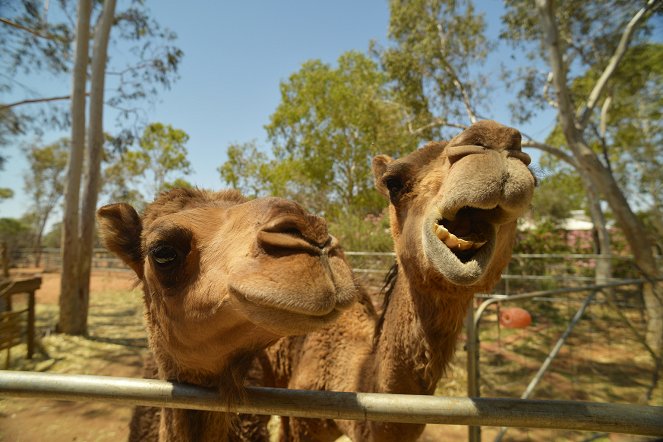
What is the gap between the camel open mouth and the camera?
5.83 ft

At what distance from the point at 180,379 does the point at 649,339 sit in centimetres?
809

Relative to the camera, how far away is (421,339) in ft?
7.07

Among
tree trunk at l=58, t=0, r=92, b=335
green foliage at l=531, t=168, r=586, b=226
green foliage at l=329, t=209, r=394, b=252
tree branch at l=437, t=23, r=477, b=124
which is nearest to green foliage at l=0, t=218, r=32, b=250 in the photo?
tree trunk at l=58, t=0, r=92, b=335

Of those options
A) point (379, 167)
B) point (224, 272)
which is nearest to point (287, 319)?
point (224, 272)

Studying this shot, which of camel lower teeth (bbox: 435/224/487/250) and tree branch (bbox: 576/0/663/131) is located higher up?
tree branch (bbox: 576/0/663/131)

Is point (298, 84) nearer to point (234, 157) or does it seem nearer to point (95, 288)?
point (234, 157)

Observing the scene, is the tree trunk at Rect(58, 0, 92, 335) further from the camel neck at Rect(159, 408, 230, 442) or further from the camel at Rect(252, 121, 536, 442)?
the camel neck at Rect(159, 408, 230, 442)

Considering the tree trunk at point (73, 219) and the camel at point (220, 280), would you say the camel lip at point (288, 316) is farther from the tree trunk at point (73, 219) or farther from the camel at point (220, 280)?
the tree trunk at point (73, 219)

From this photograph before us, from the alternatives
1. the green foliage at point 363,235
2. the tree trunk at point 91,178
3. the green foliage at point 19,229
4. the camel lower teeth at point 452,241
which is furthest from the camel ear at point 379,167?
the green foliage at point 19,229

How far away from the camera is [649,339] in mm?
6426

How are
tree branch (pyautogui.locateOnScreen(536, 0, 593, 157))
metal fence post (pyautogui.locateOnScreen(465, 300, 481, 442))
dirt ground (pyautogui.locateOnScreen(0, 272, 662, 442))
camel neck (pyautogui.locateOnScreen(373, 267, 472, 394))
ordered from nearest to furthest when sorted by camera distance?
camel neck (pyautogui.locateOnScreen(373, 267, 472, 394)) < metal fence post (pyautogui.locateOnScreen(465, 300, 481, 442)) < dirt ground (pyautogui.locateOnScreen(0, 272, 662, 442)) < tree branch (pyautogui.locateOnScreen(536, 0, 593, 157))

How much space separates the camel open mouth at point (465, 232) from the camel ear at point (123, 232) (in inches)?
Answer: 58.9

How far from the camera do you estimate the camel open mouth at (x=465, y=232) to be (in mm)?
1777

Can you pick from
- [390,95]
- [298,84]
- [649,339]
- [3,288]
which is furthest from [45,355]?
[298,84]
